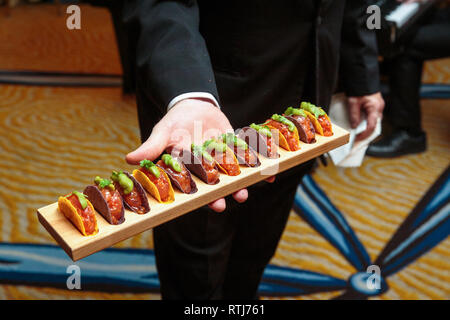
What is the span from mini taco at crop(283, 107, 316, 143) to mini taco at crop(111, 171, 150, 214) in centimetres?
54

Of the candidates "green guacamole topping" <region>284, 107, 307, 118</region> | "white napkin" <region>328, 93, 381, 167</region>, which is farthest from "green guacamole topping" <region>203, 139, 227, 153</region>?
"white napkin" <region>328, 93, 381, 167</region>

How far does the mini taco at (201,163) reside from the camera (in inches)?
45.4

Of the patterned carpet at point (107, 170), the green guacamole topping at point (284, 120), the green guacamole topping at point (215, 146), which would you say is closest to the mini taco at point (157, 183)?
the green guacamole topping at point (215, 146)

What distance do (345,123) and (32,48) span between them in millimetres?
4080

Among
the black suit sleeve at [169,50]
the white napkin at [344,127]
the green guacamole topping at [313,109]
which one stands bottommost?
the white napkin at [344,127]

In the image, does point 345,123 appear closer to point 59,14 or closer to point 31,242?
point 31,242

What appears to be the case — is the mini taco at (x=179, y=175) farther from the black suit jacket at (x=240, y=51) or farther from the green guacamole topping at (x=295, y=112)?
the green guacamole topping at (x=295, y=112)

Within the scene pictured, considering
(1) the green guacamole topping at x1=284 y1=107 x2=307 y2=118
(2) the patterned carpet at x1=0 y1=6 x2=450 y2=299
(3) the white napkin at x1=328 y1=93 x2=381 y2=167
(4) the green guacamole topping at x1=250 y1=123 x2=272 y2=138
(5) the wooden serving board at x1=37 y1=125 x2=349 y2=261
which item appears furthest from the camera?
(2) the patterned carpet at x1=0 y1=6 x2=450 y2=299

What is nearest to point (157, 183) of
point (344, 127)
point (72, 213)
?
point (72, 213)

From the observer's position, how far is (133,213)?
3.51 ft

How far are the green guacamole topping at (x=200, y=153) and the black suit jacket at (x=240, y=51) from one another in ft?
0.44

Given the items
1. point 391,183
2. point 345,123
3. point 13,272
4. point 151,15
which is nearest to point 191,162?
point 151,15

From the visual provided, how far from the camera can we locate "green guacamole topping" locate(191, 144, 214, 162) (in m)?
1.15

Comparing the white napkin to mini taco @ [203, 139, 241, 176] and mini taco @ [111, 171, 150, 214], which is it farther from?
mini taco @ [111, 171, 150, 214]
